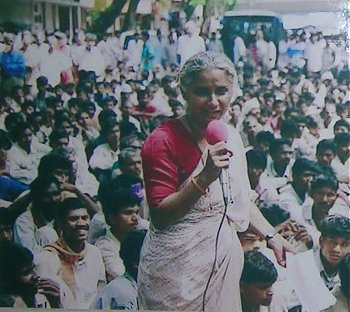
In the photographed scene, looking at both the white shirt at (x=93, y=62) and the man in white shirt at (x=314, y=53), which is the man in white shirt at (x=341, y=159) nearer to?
the man in white shirt at (x=314, y=53)

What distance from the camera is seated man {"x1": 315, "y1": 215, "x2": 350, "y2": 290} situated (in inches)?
62.9

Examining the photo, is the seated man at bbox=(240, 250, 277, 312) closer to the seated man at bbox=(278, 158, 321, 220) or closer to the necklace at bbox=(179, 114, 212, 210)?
the seated man at bbox=(278, 158, 321, 220)

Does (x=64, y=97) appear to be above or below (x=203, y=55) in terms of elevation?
below

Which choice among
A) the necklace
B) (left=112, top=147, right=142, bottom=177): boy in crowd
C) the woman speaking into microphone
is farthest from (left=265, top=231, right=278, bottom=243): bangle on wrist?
(left=112, top=147, right=142, bottom=177): boy in crowd

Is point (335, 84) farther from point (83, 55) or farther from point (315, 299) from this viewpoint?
point (83, 55)

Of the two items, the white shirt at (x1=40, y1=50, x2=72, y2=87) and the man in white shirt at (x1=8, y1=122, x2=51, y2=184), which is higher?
the white shirt at (x1=40, y1=50, x2=72, y2=87)

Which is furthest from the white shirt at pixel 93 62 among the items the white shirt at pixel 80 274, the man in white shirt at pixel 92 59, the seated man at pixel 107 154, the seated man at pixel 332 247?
the seated man at pixel 332 247

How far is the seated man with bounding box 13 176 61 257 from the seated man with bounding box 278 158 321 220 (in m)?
0.58

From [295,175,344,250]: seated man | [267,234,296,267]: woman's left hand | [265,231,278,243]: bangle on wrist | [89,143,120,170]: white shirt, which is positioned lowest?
[267,234,296,267]: woman's left hand

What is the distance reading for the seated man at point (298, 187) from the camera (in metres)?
1.61

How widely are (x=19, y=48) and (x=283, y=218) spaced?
2.65 feet

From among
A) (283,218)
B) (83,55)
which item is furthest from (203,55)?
(283,218)

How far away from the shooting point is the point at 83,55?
5.46ft

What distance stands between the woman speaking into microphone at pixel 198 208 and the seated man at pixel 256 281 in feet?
0.06
